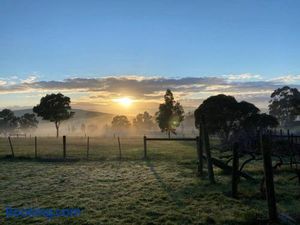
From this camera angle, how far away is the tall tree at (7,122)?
135125 mm

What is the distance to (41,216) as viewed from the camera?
9.23 meters

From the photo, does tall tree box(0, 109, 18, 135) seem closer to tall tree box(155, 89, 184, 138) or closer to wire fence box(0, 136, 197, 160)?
tall tree box(155, 89, 184, 138)

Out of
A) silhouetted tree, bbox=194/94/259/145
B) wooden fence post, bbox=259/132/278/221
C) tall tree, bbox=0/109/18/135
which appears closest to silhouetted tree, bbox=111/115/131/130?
tall tree, bbox=0/109/18/135

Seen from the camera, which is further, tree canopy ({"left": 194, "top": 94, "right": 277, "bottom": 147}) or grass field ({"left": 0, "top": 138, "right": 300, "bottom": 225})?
tree canopy ({"left": 194, "top": 94, "right": 277, "bottom": 147})

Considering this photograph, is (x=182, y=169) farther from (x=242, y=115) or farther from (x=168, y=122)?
(x=168, y=122)

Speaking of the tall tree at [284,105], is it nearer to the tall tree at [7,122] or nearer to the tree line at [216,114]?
the tree line at [216,114]

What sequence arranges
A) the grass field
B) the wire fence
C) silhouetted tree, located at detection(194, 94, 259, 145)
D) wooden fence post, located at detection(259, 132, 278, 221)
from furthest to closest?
1. silhouetted tree, located at detection(194, 94, 259, 145)
2. the wire fence
3. the grass field
4. wooden fence post, located at detection(259, 132, 278, 221)

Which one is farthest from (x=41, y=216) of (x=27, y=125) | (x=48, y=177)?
(x=27, y=125)

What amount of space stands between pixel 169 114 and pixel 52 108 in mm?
33271

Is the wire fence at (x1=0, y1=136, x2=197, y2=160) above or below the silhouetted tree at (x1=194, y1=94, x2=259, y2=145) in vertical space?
below

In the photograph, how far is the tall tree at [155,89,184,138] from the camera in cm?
7900

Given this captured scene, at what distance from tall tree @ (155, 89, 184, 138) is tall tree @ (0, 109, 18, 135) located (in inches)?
3218

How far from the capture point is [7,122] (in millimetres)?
136125

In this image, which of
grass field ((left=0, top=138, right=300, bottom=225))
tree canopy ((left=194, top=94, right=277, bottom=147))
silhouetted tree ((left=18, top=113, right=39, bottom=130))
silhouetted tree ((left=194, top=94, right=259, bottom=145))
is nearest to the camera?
grass field ((left=0, top=138, right=300, bottom=225))
